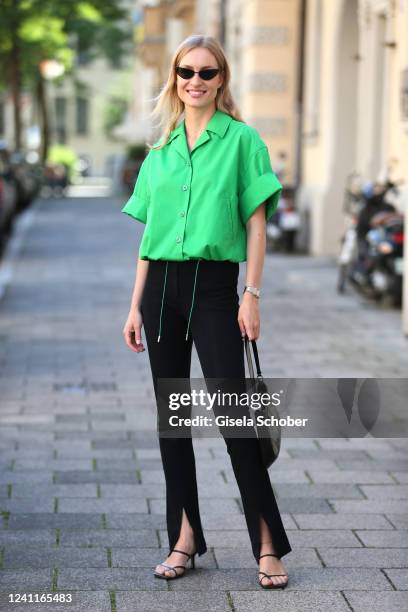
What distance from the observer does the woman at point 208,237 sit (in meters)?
4.39

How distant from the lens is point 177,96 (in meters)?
4.57

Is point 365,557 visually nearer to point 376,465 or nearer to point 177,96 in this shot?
point 376,465

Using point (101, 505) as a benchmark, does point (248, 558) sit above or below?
above

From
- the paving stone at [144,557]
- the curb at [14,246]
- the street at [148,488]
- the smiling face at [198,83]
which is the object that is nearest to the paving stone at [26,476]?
the street at [148,488]

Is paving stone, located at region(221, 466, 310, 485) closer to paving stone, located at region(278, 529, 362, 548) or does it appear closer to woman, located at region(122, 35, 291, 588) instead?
paving stone, located at region(278, 529, 362, 548)

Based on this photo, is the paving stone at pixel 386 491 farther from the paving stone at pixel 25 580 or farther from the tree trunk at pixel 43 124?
the tree trunk at pixel 43 124

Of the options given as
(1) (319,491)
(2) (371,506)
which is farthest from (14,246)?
(2) (371,506)

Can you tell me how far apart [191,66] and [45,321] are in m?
8.35

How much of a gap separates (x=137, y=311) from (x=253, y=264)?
1.58 feet

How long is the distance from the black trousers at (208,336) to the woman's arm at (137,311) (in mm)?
24

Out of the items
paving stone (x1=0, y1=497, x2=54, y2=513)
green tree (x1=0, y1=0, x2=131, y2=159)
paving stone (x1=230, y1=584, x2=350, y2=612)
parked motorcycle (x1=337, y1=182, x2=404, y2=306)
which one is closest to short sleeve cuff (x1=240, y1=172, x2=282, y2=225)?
paving stone (x1=230, y1=584, x2=350, y2=612)

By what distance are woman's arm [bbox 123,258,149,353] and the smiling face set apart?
1.90 feet

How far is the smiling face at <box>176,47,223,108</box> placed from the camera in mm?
4438

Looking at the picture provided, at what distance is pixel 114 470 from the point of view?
253 inches
